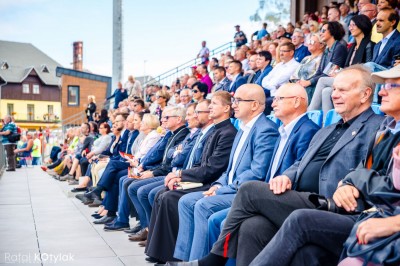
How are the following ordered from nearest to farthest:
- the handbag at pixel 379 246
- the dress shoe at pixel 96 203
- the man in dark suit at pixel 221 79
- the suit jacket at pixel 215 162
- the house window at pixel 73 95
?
the handbag at pixel 379 246, the suit jacket at pixel 215 162, the dress shoe at pixel 96 203, the man in dark suit at pixel 221 79, the house window at pixel 73 95

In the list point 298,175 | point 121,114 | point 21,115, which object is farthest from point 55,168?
point 21,115

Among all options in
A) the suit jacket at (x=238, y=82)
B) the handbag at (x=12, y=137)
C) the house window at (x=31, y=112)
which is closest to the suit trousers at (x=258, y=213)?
the suit jacket at (x=238, y=82)

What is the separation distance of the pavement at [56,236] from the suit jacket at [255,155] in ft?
3.91

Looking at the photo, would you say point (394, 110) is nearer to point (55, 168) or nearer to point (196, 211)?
point (196, 211)

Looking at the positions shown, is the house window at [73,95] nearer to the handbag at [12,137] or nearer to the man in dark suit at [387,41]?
the handbag at [12,137]

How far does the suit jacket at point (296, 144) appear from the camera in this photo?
3.81 m

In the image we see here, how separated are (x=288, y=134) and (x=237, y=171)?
0.59 metres

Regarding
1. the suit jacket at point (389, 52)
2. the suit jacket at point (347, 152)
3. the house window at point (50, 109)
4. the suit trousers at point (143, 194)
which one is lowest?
the suit trousers at point (143, 194)

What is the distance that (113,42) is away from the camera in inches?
653

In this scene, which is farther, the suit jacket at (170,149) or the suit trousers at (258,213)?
the suit jacket at (170,149)

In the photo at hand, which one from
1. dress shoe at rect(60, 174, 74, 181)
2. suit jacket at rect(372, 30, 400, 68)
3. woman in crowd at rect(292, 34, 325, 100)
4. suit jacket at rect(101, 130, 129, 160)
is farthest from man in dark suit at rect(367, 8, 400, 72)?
dress shoe at rect(60, 174, 74, 181)

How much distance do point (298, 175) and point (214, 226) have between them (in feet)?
2.41

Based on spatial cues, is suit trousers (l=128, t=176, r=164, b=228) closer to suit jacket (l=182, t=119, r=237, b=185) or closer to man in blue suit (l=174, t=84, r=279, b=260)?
suit jacket (l=182, t=119, r=237, b=185)

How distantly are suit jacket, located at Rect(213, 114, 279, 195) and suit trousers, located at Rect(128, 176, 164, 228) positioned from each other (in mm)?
1286
